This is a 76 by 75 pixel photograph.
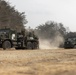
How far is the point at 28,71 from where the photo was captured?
557 inches

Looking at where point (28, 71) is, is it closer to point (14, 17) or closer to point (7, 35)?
point (7, 35)

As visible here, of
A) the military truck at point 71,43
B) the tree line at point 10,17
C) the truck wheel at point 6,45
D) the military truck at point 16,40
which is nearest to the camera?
the truck wheel at point 6,45

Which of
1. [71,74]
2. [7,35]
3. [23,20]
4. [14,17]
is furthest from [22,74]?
[23,20]

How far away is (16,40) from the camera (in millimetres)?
39375

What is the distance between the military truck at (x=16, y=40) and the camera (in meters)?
38.1

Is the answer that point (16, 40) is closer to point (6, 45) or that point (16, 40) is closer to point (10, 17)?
point (6, 45)

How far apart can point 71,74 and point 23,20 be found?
69983mm

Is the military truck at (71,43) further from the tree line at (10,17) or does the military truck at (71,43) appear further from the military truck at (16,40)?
the tree line at (10,17)

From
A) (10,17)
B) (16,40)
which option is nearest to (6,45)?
(16,40)

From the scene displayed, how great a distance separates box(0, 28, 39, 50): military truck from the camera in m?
38.1

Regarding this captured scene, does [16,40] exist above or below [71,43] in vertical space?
above

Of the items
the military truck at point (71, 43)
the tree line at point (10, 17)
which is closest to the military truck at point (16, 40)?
the military truck at point (71, 43)

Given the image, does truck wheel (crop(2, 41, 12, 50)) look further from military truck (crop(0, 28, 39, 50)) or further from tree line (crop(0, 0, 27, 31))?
tree line (crop(0, 0, 27, 31))

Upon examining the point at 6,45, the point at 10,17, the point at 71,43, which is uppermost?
the point at 10,17
